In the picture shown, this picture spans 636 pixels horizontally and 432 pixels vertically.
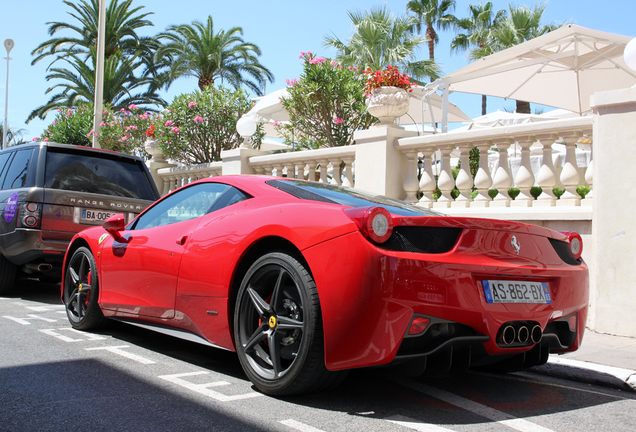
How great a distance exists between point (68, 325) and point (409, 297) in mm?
3886

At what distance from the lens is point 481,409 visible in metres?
3.24

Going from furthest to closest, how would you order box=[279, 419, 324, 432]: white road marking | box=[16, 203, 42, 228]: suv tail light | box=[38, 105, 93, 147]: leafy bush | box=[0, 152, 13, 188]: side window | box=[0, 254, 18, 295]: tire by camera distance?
box=[38, 105, 93, 147]: leafy bush
box=[0, 152, 13, 188]: side window
box=[0, 254, 18, 295]: tire
box=[16, 203, 42, 228]: suv tail light
box=[279, 419, 324, 432]: white road marking

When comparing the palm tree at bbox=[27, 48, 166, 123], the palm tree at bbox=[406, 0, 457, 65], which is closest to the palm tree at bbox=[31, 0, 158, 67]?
the palm tree at bbox=[27, 48, 166, 123]

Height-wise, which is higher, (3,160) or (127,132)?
(127,132)

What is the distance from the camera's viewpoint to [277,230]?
3287 mm

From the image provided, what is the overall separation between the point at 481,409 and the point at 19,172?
614 centimetres

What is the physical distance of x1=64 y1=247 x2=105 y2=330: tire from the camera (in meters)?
5.07

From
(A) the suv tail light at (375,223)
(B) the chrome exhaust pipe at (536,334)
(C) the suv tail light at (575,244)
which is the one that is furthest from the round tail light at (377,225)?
(C) the suv tail light at (575,244)

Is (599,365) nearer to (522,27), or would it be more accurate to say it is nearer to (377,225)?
(377,225)

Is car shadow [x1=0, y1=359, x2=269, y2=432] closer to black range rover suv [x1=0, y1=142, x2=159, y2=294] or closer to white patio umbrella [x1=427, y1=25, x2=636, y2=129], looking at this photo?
black range rover suv [x1=0, y1=142, x2=159, y2=294]

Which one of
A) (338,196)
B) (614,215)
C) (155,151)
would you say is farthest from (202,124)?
(338,196)

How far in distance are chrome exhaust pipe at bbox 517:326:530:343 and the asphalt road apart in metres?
0.40

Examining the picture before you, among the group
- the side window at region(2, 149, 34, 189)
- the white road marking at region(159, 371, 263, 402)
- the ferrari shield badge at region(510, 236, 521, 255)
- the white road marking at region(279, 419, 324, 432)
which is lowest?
the white road marking at region(279, 419, 324, 432)

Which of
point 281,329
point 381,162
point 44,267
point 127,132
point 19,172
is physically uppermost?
point 127,132
